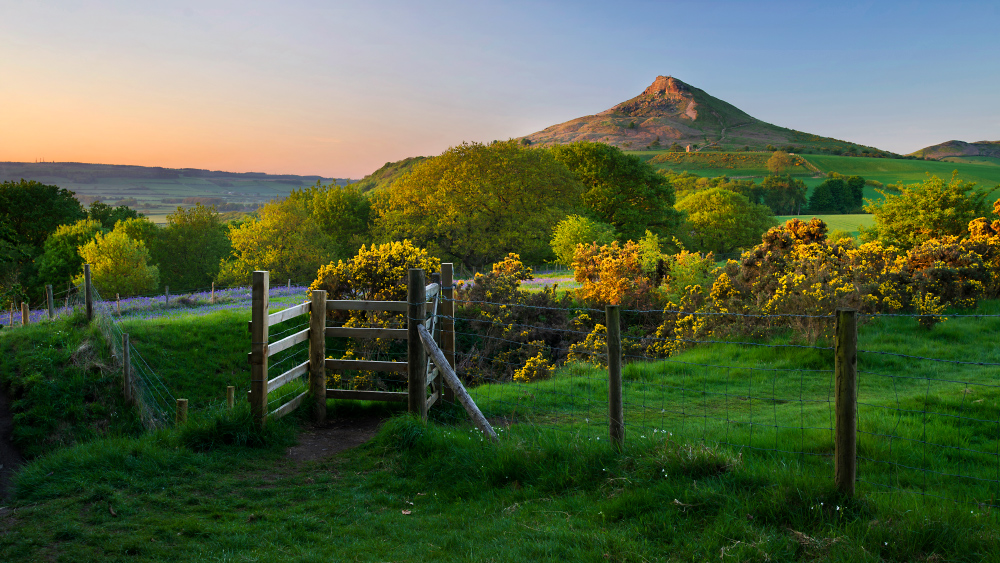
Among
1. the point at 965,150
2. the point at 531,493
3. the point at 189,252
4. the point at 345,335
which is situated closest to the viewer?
the point at 531,493

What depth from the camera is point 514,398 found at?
874 cm

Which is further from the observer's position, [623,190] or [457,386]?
[623,190]

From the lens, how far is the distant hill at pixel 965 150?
173m

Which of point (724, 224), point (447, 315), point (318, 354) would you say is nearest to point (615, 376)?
point (447, 315)

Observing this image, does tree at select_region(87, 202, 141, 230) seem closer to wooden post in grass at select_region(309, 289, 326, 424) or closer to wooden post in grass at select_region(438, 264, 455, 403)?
wooden post in grass at select_region(309, 289, 326, 424)

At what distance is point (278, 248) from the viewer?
48344 millimetres

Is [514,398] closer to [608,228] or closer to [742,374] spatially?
[742,374]

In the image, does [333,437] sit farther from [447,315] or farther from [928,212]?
[928,212]

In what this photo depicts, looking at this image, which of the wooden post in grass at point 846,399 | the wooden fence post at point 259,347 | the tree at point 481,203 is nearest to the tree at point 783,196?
the tree at point 481,203

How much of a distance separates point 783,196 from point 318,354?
116056mm

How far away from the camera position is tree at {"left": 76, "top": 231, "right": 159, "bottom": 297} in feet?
153

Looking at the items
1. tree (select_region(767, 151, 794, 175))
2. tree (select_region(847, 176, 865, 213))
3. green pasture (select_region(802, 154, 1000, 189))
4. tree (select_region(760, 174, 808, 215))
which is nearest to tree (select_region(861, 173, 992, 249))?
tree (select_region(760, 174, 808, 215))

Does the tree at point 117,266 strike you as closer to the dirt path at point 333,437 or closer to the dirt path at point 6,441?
the dirt path at point 6,441

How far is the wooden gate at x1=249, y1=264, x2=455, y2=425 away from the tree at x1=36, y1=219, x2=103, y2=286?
52595 mm
